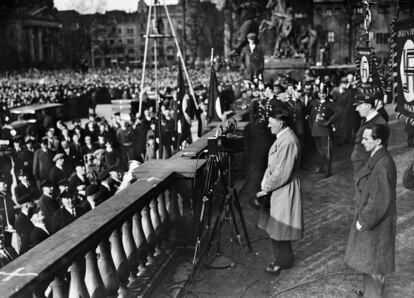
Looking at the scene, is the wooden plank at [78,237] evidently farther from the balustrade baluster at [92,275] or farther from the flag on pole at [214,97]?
the flag on pole at [214,97]

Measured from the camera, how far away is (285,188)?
566 cm

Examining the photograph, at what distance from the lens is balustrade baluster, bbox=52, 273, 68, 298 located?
3.62 meters

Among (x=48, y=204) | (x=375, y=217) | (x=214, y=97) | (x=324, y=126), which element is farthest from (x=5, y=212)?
(x=375, y=217)

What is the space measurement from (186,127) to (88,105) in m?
20.1

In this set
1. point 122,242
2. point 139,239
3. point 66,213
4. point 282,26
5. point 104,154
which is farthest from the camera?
point 282,26

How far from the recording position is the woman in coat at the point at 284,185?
5.59 meters

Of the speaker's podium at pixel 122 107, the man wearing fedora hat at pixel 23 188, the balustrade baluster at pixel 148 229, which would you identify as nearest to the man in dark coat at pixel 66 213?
the man wearing fedora hat at pixel 23 188

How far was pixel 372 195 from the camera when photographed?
182 inches

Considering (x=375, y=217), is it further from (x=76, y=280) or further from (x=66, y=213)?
(x=66, y=213)

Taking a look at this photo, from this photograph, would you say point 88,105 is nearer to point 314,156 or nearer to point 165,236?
point 314,156

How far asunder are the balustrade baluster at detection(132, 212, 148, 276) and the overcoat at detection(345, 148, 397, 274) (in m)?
2.08

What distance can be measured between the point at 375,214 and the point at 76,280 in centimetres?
266

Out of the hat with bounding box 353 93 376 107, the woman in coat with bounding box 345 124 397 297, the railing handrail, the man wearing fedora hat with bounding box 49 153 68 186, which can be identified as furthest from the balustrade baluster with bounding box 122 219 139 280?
the man wearing fedora hat with bounding box 49 153 68 186

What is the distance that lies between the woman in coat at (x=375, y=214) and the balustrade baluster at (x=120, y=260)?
7.05 feet
